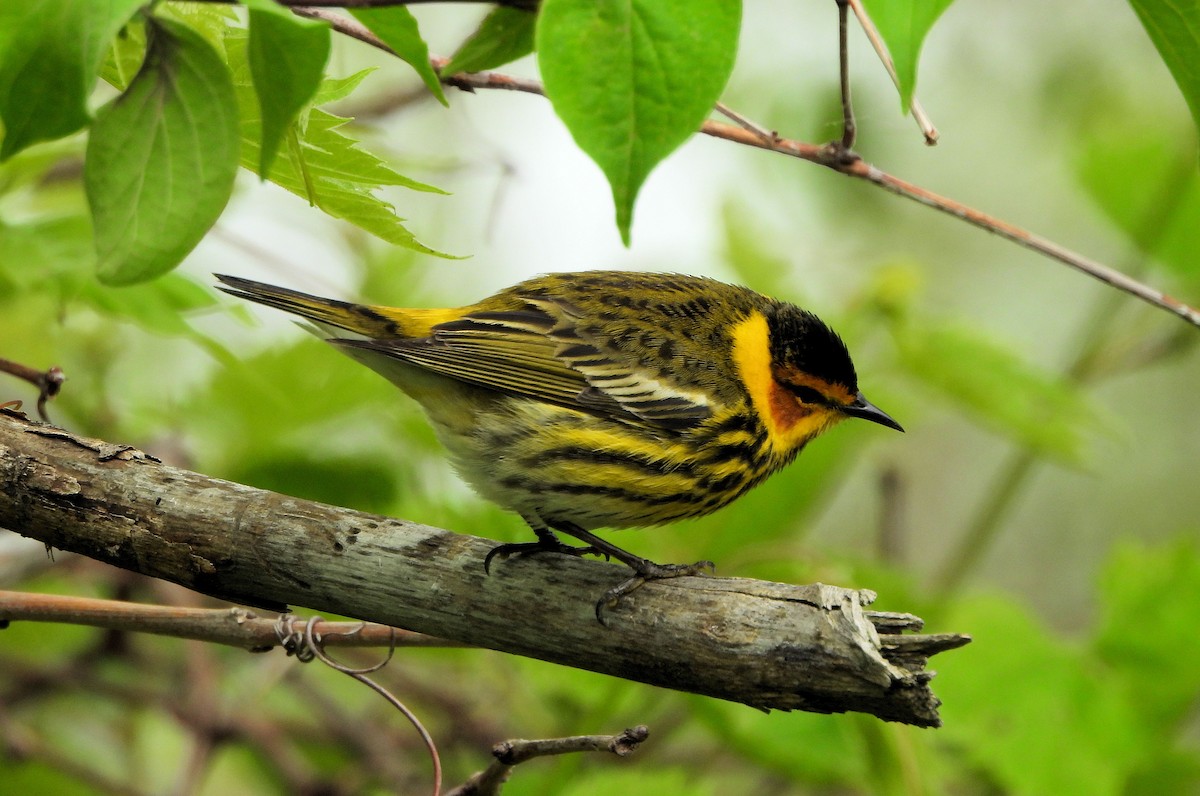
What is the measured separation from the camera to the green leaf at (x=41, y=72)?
127 centimetres

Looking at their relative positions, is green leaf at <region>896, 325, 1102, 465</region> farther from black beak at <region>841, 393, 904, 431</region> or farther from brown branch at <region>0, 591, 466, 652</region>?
brown branch at <region>0, 591, 466, 652</region>

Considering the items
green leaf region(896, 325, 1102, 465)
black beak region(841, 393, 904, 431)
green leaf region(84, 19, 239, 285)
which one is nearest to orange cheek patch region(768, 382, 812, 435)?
black beak region(841, 393, 904, 431)

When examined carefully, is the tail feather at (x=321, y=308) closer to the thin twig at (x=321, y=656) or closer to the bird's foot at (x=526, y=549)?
the bird's foot at (x=526, y=549)

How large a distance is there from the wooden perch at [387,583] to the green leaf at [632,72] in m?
0.69

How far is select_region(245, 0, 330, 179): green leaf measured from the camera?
128 centimetres

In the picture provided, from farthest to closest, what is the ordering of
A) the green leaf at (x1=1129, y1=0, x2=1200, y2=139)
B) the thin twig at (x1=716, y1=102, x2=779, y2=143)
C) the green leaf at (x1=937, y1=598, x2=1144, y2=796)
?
the green leaf at (x1=937, y1=598, x2=1144, y2=796), the thin twig at (x1=716, y1=102, x2=779, y2=143), the green leaf at (x1=1129, y1=0, x2=1200, y2=139)

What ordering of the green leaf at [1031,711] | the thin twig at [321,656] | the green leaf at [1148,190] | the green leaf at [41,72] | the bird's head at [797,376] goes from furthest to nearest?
the green leaf at [1148,190]
the green leaf at [1031,711]
the bird's head at [797,376]
the thin twig at [321,656]
the green leaf at [41,72]

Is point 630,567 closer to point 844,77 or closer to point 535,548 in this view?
point 535,548

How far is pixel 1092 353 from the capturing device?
407 cm

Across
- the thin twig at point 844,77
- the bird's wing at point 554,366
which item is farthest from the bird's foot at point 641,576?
the thin twig at point 844,77

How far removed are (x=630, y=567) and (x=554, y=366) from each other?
0.80m

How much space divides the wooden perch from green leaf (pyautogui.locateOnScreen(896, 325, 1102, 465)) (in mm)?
1809

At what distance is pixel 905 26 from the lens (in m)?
1.34

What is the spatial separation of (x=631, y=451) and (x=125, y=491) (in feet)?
4.12
